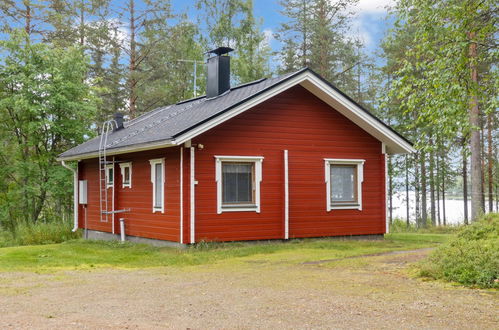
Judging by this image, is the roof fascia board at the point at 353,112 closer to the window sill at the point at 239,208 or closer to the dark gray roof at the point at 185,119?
the dark gray roof at the point at 185,119

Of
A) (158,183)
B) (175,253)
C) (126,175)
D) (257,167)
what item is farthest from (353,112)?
(126,175)

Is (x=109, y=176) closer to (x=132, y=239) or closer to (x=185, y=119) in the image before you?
(x=132, y=239)

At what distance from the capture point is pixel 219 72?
17.8 metres

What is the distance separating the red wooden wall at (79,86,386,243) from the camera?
14188 mm

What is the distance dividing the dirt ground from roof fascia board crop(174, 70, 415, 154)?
4.03 m

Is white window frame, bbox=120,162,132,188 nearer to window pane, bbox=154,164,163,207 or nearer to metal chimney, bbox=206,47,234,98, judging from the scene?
window pane, bbox=154,164,163,207

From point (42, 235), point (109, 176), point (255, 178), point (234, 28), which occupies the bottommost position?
point (42, 235)

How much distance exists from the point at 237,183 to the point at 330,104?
11.7ft

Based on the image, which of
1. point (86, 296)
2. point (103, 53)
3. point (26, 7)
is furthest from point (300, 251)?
point (103, 53)

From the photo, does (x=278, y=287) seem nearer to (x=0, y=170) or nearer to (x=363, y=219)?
(x=363, y=219)

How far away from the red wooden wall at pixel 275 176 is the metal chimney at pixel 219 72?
3.15m

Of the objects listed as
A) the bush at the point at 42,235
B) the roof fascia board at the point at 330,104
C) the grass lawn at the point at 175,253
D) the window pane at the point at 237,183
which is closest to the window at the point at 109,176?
the grass lawn at the point at 175,253

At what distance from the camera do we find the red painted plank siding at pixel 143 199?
14.4 m

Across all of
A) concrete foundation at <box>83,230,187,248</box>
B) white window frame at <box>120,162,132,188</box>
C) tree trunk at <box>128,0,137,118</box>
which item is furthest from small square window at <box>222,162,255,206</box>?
tree trunk at <box>128,0,137,118</box>
